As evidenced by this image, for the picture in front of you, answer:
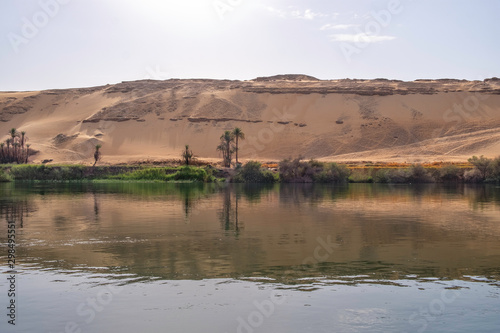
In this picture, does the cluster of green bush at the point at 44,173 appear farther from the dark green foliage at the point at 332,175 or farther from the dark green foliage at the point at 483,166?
the dark green foliage at the point at 483,166

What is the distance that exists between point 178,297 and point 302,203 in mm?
21651

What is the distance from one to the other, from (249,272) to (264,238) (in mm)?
5495

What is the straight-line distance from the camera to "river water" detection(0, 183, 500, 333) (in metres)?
10.5

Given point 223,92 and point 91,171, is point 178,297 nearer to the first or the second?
point 91,171

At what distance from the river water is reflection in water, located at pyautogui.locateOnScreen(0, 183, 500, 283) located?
0.06m

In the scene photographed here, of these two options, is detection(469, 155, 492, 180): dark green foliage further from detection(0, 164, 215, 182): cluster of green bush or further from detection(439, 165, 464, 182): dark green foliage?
detection(0, 164, 215, 182): cluster of green bush

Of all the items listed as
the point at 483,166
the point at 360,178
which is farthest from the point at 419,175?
the point at 483,166

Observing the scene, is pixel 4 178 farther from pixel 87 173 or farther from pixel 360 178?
pixel 360 178

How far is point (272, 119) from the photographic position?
93812 millimetres

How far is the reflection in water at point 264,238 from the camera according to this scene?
47.6 ft

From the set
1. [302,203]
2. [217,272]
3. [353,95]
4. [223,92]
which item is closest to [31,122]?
[223,92]

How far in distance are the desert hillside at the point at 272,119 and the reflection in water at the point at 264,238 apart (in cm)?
4552

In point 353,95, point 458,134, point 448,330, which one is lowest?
point 448,330

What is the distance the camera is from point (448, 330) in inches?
393
